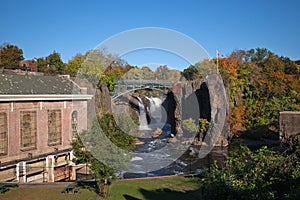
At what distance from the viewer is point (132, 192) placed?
12609 millimetres

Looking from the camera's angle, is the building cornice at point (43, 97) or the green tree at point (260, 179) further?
the building cornice at point (43, 97)

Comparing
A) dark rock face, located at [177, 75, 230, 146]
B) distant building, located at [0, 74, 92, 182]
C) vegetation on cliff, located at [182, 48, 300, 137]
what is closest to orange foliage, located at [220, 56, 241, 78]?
vegetation on cliff, located at [182, 48, 300, 137]

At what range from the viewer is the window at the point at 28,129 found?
57.8ft

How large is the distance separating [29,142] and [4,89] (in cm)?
328

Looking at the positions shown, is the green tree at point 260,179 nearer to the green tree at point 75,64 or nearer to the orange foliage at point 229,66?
→ the orange foliage at point 229,66

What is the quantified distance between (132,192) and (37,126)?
8.55 meters

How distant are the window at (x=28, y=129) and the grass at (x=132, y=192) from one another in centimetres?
490

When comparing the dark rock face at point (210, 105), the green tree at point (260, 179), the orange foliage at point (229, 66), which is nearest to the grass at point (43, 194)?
the green tree at point (260, 179)

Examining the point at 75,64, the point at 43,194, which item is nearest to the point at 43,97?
the point at 43,194

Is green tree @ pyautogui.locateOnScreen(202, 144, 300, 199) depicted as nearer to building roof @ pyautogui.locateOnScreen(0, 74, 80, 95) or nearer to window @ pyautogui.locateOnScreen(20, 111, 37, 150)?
window @ pyautogui.locateOnScreen(20, 111, 37, 150)

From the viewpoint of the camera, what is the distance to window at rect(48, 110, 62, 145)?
1942 cm

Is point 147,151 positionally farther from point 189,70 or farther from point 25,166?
point 189,70

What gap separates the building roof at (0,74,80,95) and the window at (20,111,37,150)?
4.11 ft

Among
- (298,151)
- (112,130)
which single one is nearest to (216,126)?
(112,130)
